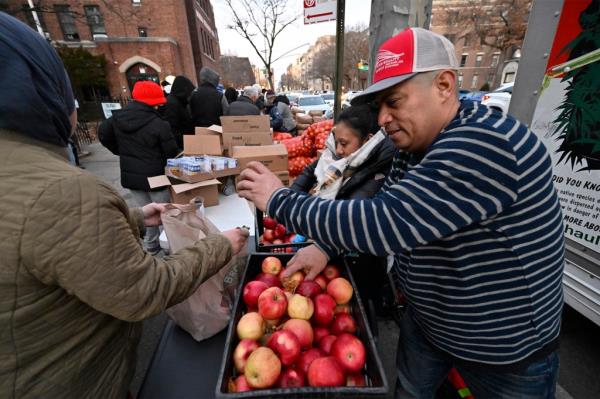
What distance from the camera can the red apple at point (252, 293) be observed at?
140 cm

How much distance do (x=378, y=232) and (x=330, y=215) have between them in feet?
0.55

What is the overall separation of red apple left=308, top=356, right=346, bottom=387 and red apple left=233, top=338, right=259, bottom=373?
0.26 metres

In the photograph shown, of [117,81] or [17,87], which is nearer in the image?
[17,87]

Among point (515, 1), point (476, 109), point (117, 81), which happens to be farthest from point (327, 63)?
point (476, 109)

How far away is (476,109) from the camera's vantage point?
A: 0.95m

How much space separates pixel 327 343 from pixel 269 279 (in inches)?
17.6

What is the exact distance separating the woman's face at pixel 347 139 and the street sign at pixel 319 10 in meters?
2.12

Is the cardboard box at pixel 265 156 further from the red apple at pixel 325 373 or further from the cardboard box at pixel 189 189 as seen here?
the red apple at pixel 325 373

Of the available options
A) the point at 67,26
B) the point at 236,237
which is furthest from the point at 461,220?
the point at 67,26

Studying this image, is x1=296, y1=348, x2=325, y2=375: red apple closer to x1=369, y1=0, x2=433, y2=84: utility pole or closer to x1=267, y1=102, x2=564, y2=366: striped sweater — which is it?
x1=267, y1=102, x2=564, y2=366: striped sweater

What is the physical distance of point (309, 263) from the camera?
158cm

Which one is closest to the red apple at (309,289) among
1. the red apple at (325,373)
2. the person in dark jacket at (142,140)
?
the red apple at (325,373)

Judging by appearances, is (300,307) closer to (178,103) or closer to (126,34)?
(178,103)

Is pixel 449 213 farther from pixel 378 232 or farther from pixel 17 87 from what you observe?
pixel 17 87
